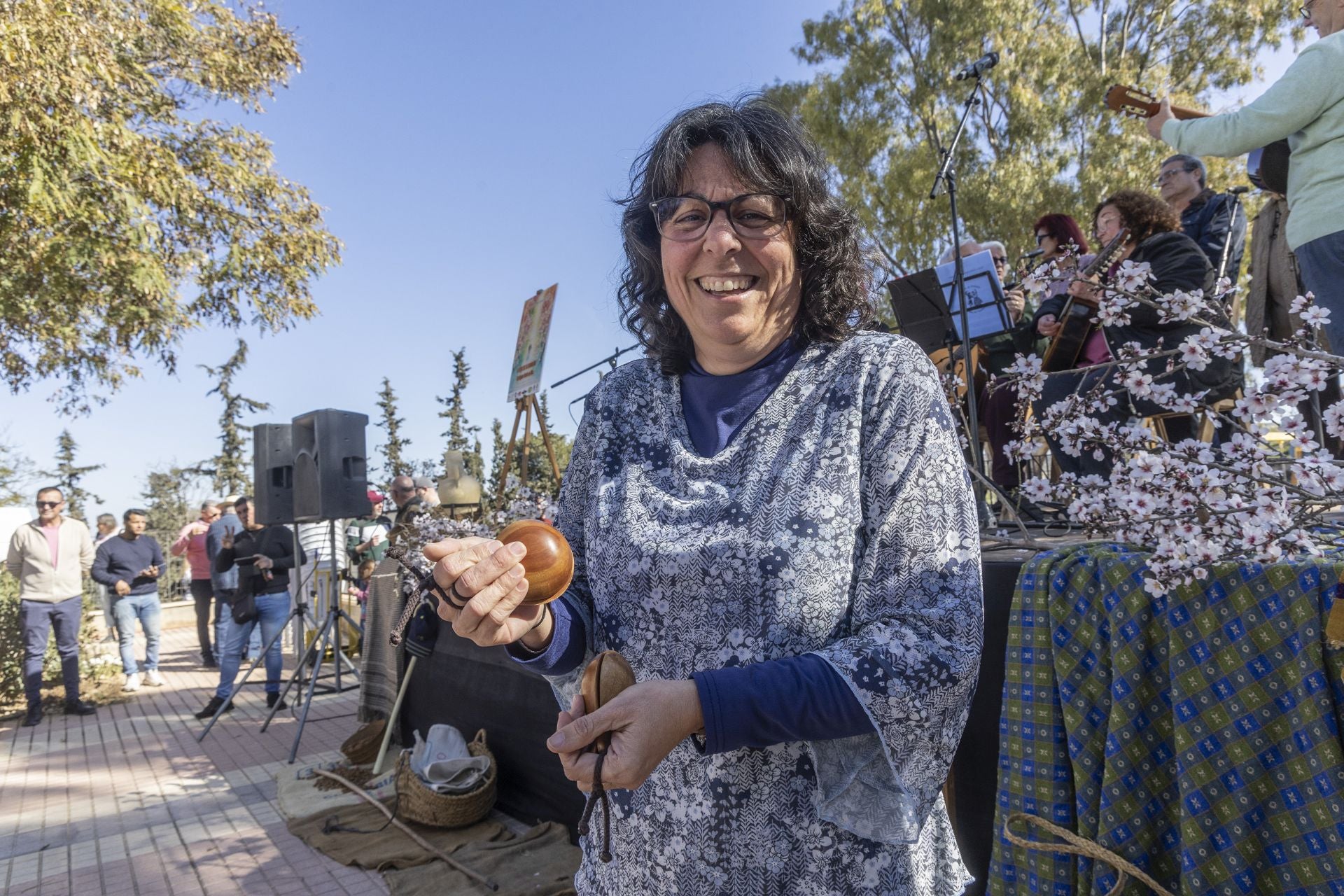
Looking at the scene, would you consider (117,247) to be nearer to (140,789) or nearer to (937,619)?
(140,789)

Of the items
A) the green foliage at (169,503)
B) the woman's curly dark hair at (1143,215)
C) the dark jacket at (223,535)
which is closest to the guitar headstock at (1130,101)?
the woman's curly dark hair at (1143,215)

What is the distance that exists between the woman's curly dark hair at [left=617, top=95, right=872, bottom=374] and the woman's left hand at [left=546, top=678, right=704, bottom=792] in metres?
0.67

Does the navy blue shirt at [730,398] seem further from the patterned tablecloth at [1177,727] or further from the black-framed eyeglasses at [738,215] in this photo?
the patterned tablecloth at [1177,727]

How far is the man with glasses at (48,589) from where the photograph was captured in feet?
26.2

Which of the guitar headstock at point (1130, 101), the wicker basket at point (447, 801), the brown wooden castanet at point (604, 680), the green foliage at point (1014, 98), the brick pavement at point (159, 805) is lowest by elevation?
the brick pavement at point (159, 805)

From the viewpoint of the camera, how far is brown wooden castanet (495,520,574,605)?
3.80ft

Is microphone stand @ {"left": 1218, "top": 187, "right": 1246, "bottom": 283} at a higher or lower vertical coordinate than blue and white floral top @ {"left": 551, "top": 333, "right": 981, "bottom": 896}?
higher

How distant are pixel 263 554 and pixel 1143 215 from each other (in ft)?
25.5

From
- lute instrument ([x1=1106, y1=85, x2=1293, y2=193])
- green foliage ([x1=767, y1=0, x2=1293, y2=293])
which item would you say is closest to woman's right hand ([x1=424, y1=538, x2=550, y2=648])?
lute instrument ([x1=1106, y1=85, x2=1293, y2=193])

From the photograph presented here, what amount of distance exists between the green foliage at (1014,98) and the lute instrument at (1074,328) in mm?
10328

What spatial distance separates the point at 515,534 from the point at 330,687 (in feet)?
28.0

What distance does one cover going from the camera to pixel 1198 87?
15430 mm

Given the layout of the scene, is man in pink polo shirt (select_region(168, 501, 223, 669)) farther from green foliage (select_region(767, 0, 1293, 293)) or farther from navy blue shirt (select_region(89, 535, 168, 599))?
green foliage (select_region(767, 0, 1293, 293))

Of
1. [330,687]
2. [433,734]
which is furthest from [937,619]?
[330,687]
